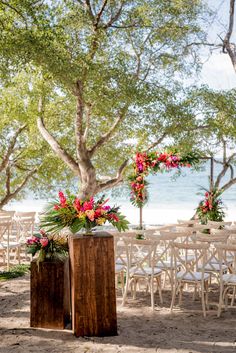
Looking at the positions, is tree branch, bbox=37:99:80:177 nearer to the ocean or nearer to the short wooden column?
the short wooden column

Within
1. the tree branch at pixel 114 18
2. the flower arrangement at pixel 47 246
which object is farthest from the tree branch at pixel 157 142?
the flower arrangement at pixel 47 246

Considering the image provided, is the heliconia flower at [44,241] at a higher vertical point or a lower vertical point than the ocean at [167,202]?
lower

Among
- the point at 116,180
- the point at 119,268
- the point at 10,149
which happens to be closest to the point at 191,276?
the point at 119,268

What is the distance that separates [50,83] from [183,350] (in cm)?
899

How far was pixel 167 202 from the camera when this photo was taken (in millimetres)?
44688

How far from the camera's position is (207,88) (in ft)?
41.3

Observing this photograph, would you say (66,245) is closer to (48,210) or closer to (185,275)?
(48,210)

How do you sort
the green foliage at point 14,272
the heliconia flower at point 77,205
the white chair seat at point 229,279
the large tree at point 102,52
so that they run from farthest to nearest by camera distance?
the large tree at point 102,52, the green foliage at point 14,272, the white chair seat at point 229,279, the heliconia flower at point 77,205

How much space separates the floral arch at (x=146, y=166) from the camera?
9.48 metres

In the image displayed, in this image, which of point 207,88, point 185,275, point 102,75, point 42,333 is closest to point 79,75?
point 102,75

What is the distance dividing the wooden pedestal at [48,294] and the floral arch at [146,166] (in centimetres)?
402

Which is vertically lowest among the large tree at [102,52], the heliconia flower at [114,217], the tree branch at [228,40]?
the heliconia flower at [114,217]

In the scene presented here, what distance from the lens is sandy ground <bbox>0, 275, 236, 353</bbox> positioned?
491cm

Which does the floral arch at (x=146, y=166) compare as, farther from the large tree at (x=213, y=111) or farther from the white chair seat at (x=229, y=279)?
the white chair seat at (x=229, y=279)
